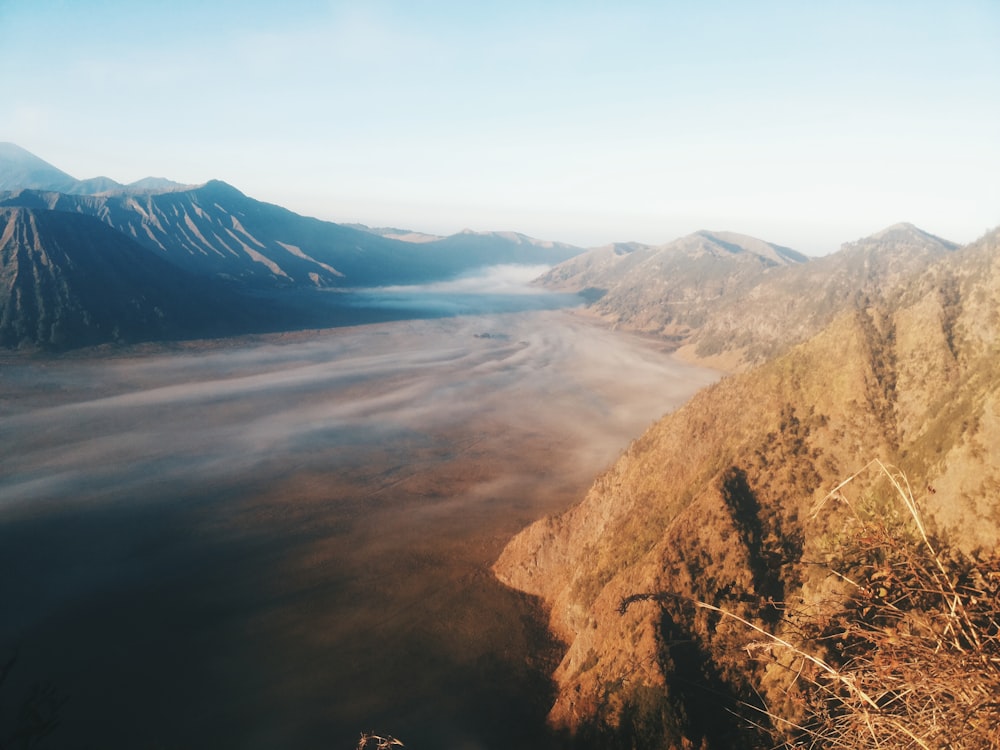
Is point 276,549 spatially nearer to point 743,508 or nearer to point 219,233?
point 743,508

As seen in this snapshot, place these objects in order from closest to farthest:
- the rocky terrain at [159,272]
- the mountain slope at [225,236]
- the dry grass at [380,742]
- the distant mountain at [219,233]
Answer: the dry grass at [380,742] < the rocky terrain at [159,272] < the distant mountain at [219,233] < the mountain slope at [225,236]

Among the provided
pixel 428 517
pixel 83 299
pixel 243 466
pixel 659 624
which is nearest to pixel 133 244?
pixel 83 299

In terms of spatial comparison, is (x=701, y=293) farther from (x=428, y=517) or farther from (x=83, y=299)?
(x=83, y=299)

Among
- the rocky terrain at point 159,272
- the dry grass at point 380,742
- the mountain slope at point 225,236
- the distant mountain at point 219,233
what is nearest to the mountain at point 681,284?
Result: the rocky terrain at point 159,272


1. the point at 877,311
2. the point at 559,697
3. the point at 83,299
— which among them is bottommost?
the point at 559,697

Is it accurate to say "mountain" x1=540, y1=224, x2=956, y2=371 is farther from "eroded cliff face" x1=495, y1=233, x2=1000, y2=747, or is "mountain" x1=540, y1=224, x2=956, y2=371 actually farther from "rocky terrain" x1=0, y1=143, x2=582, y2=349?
"rocky terrain" x1=0, y1=143, x2=582, y2=349

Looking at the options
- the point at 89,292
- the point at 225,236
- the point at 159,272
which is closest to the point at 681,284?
the point at 159,272

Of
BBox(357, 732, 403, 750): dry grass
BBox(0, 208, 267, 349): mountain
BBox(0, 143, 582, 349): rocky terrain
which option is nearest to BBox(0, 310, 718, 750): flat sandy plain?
BBox(0, 208, 267, 349): mountain

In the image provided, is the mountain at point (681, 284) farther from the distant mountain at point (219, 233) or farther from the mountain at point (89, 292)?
the mountain at point (89, 292)
